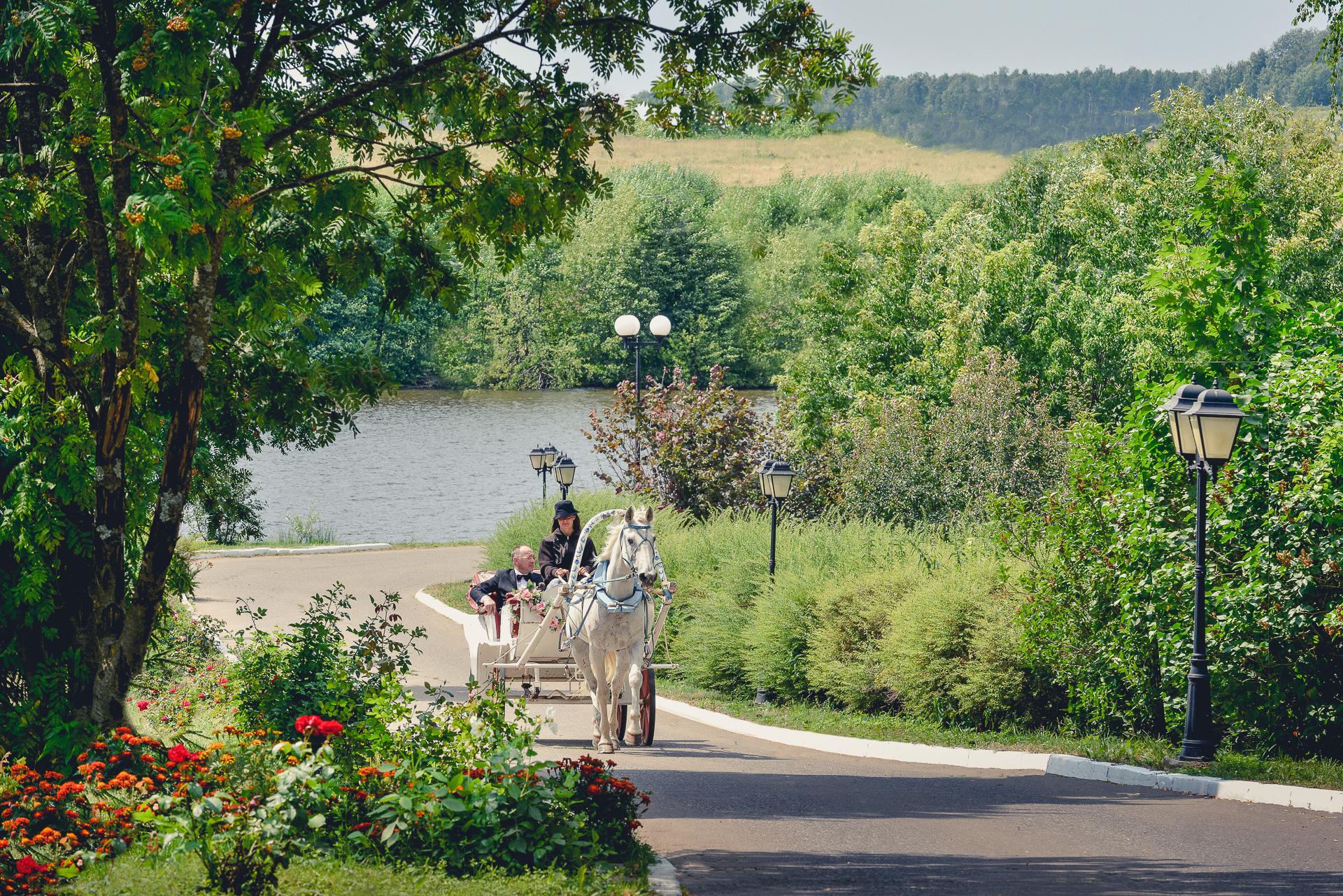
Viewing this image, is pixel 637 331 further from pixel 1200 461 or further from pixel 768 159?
pixel 768 159

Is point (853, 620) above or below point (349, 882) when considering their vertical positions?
above

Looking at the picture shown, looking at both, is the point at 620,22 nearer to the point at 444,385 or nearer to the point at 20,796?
the point at 20,796

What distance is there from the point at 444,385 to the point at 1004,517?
65.8 metres

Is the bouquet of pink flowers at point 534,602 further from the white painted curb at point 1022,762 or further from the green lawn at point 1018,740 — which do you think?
the green lawn at point 1018,740

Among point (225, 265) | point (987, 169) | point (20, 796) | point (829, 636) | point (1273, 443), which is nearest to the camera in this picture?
point (20, 796)

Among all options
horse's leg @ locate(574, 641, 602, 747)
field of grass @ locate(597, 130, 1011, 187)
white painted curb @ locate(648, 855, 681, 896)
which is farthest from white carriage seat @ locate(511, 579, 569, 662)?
field of grass @ locate(597, 130, 1011, 187)

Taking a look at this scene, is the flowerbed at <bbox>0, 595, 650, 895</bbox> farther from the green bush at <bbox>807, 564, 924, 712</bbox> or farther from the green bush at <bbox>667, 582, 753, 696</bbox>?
the green bush at <bbox>667, 582, 753, 696</bbox>

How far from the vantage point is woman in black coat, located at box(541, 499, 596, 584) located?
13.8 m

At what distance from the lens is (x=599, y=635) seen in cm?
1218

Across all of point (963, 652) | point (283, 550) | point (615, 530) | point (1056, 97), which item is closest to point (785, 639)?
point (963, 652)

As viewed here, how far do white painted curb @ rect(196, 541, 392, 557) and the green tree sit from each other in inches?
925

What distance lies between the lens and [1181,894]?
23.7 ft

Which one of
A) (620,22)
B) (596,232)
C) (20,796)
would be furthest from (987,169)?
(20,796)

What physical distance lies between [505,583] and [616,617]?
2.22m
